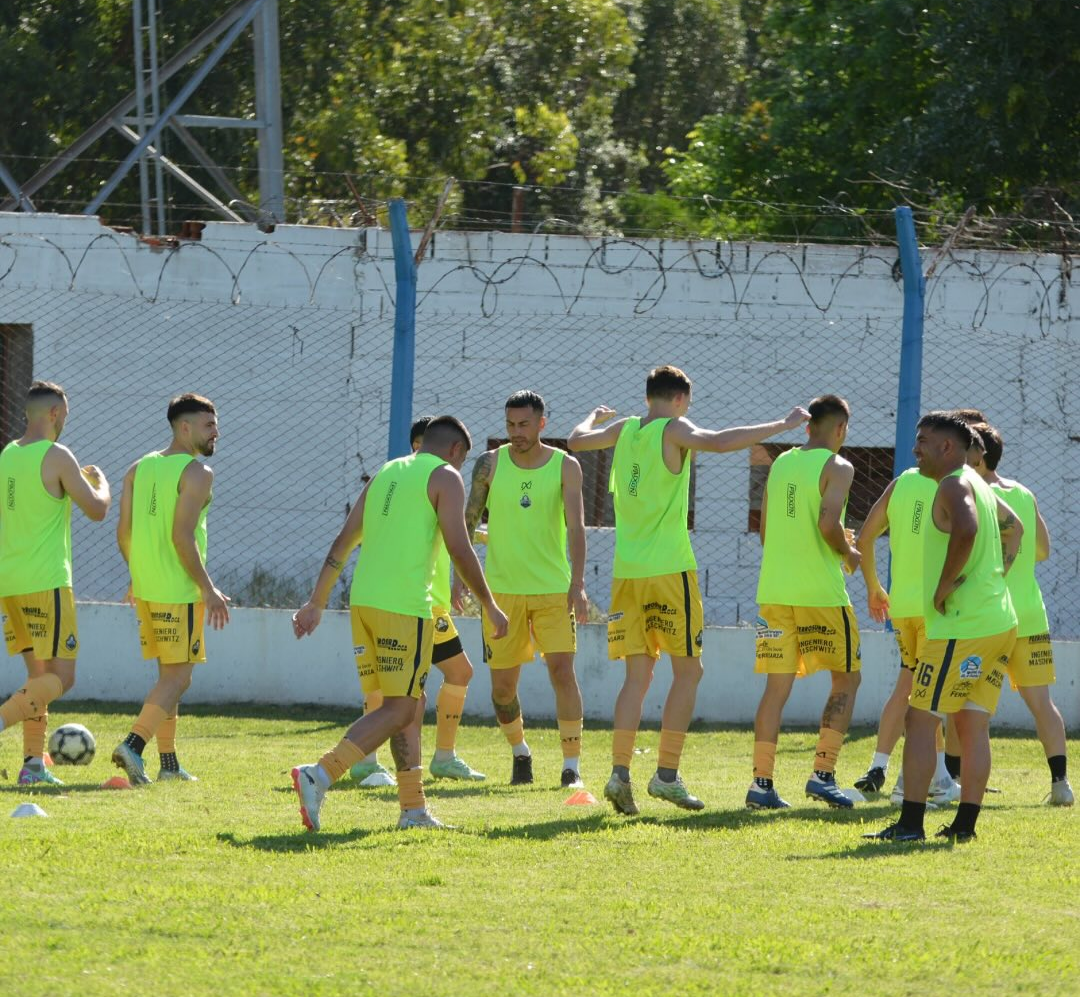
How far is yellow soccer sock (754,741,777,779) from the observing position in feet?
25.8

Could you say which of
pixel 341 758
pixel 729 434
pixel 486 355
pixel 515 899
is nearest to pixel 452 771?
pixel 341 758

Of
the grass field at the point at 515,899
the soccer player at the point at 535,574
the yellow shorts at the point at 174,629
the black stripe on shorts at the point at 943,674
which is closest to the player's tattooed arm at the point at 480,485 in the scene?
the soccer player at the point at 535,574

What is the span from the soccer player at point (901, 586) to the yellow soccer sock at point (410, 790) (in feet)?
8.25

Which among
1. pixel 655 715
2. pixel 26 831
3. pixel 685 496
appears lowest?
pixel 655 715

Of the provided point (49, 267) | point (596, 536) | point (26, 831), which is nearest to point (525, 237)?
point (596, 536)

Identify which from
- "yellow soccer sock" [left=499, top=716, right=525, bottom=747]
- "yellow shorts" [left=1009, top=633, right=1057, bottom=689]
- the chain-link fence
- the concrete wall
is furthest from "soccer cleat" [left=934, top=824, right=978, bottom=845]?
the chain-link fence

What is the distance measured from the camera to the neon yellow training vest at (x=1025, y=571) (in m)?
8.20

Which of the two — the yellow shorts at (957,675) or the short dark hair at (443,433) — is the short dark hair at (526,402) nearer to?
the short dark hair at (443,433)

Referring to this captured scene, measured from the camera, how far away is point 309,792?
6660 millimetres

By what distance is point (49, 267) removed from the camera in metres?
13.6

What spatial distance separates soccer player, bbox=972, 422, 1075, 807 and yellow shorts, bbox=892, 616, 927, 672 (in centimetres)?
48

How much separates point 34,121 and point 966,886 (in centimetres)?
1805

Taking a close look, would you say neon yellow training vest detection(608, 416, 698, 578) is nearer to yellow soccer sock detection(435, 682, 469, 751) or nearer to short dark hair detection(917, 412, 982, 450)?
short dark hair detection(917, 412, 982, 450)

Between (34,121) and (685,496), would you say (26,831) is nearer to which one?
(685,496)
